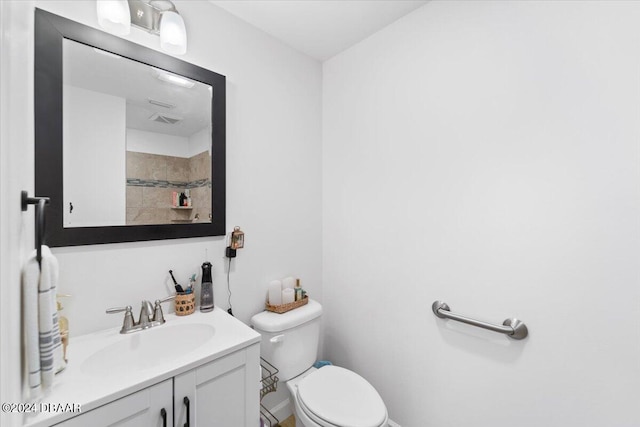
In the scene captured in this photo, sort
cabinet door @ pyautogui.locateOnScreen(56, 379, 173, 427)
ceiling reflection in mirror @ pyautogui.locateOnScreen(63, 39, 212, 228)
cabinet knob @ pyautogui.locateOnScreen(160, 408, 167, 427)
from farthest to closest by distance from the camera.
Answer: ceiling reflection in mirror @ pyautogui.locateOnScreen(63, 39, 212, 228)
cabinet knob @ pyautogui.locateOnScreen(160, 408, 167, 427)
cabinet door @ pyautogui.locateOnScreen(56, 379, 173, 427)

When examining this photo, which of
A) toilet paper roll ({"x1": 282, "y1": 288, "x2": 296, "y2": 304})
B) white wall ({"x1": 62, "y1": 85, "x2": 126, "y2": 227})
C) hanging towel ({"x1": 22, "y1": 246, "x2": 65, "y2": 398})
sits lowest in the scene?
toilet paper roll ({"x1": 282, "y1": 288, "x2": 296, "y2": 304})

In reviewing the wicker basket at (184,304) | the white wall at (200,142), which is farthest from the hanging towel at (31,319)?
the white wall at (200,142)

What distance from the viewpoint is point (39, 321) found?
1.96ft

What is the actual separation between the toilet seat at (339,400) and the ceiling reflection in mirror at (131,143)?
1001 mm

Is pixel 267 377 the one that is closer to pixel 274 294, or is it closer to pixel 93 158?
pixel 274 294

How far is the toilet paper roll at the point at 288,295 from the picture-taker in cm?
159

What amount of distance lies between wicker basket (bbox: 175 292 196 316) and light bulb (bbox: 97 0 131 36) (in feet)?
3.73

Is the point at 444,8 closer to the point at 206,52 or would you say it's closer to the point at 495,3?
the point at 495,3

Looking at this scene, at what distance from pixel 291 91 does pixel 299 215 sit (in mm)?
812

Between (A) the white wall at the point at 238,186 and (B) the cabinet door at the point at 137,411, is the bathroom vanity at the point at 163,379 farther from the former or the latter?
(A) the white wall at the point at 238,186

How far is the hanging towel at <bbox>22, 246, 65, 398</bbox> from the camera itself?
58 centimetres

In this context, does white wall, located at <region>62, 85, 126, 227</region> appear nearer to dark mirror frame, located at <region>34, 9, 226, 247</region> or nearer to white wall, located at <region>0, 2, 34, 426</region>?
dark mirror frame, located at <region>34, 9, 226, 247</region>

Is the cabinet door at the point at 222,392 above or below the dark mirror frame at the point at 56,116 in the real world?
below

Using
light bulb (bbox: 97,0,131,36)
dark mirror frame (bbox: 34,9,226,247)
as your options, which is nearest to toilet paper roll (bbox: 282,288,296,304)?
dark mirror frame (bbox: 34,9,226,247)
